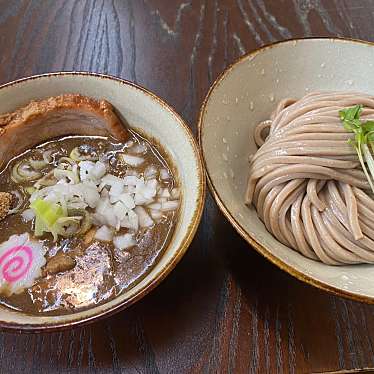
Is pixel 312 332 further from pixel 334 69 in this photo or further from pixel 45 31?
pixel 45 31

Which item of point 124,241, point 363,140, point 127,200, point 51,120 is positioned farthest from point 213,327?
point 51,120

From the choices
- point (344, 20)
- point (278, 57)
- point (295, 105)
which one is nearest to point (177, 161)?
point (295, 105)

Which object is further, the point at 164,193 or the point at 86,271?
the point at 164,193

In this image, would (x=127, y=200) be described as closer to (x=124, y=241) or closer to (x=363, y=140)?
(x=124, y=241)

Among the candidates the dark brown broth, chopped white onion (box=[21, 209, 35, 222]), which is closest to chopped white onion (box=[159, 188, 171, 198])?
the dark brown broth

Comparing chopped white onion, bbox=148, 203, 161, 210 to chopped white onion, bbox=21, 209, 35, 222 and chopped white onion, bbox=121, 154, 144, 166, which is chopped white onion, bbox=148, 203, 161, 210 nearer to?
chopped white onion, bbox=121, 154, 144, 166

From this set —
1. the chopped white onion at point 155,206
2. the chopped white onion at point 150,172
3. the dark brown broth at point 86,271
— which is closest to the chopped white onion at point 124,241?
the dark brown broth at point 86,271
